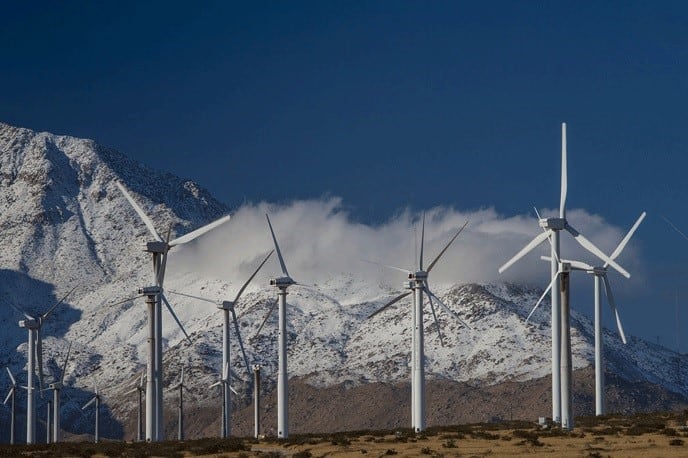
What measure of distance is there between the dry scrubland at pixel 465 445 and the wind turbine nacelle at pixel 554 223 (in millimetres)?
17522

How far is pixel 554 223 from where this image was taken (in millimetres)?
132125

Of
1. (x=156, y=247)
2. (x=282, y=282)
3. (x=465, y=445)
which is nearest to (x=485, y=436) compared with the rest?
(x=465, y=445)

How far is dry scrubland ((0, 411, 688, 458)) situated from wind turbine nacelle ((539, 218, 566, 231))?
57.5 ft

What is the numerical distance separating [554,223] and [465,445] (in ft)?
81.5

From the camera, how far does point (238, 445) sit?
129625 millimetres

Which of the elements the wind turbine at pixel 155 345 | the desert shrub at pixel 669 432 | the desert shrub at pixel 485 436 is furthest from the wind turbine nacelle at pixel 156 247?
the desert shrub at pixel 669 432

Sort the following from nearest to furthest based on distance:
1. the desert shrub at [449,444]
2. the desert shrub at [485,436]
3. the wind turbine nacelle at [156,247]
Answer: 1. the desert shrub at [449,444]
2. the desert shrub at [485,436]
3. the wind turbine nacelle at [156,247]

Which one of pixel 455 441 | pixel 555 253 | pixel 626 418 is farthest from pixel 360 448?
pixel 626 418

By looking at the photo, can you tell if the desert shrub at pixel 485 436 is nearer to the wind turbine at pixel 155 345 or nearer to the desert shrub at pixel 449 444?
the desert shrub at pixel 449 444

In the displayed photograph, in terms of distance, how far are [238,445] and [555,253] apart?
31.9m

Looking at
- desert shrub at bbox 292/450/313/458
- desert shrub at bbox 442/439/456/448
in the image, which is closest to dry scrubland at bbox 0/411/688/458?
desert shrub at bbox 292/450/313/458

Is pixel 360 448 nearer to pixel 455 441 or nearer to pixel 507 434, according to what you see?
pixel 455 441

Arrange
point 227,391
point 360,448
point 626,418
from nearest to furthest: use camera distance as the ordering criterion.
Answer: point 360,448
point 626,418
point 227,391

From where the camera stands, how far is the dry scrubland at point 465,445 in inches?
4151
